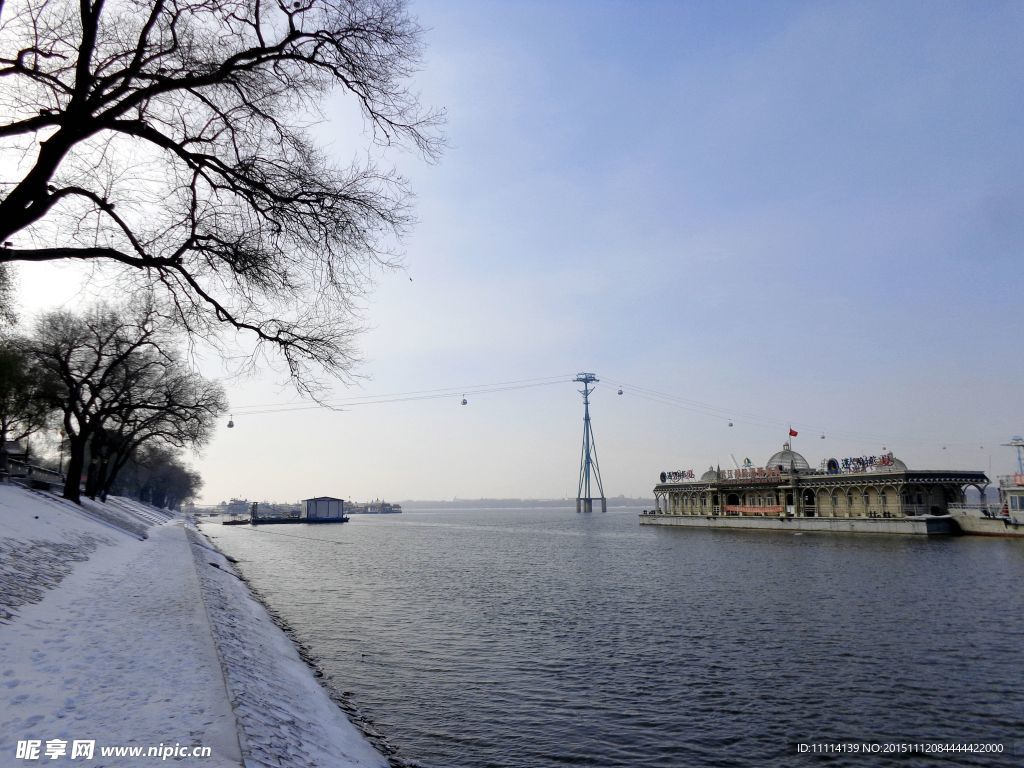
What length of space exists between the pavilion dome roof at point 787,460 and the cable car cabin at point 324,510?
106 m

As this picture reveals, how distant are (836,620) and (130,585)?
25.4 metres

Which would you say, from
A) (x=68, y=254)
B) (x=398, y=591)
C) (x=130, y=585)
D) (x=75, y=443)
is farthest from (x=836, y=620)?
(x=75, y=443)

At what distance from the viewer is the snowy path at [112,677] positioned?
7997mm

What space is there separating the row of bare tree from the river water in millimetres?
18666

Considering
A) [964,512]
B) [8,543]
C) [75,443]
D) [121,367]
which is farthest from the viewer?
[964,512]

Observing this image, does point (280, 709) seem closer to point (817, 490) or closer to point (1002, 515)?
point (1002, 515)

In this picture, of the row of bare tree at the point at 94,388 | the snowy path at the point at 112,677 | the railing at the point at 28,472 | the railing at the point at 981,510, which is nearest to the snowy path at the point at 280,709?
the snowy path at the point at 112,677

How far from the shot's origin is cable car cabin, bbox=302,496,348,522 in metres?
159

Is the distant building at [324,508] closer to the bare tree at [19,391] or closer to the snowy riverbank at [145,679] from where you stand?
the bare tree at [19,391]

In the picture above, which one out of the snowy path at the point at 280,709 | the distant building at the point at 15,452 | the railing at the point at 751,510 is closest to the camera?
the snowy path at the point at 280,709

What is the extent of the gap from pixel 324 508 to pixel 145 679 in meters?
159

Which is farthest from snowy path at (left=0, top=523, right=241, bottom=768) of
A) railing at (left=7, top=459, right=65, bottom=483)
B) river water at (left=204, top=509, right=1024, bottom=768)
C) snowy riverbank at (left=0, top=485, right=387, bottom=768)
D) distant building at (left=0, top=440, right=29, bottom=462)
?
distant building at (left=0, top=440, right=29, bottom=462)

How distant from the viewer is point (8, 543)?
19047 mm

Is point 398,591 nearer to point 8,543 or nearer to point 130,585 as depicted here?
point 130,585
